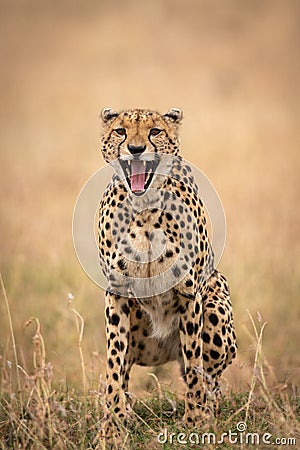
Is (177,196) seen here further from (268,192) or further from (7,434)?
(268,192)

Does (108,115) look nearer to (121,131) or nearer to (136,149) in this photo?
(121,131)

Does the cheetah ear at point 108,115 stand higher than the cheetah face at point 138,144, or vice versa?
the cheetah ear at point 108,115

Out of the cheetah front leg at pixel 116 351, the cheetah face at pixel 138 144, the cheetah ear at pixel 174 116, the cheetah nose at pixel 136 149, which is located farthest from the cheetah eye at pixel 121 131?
the cheetah front leg at pixel 116 351

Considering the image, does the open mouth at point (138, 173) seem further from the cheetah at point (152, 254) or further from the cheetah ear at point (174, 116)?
the cheetah ear at point (174, 116)

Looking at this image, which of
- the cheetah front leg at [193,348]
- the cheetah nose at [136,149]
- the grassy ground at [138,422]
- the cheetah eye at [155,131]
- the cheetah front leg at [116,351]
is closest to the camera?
the grassy ground at [138,422]

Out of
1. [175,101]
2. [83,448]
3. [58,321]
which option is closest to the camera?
[83,448]

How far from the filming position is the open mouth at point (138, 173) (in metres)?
3.92

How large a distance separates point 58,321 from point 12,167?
16.7ft

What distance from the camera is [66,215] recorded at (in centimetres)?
1023

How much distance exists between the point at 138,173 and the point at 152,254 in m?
0.39

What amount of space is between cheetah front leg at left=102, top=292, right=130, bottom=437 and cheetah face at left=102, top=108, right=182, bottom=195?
1.84 feet

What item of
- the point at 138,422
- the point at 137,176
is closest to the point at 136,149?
the point at 137,176

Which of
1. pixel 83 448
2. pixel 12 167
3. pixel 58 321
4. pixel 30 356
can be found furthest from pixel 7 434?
pixel 12 167

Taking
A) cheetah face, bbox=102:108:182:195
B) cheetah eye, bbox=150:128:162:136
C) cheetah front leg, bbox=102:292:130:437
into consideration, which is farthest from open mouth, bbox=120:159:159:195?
cheetah front leg, bbox=102:292:130:437
